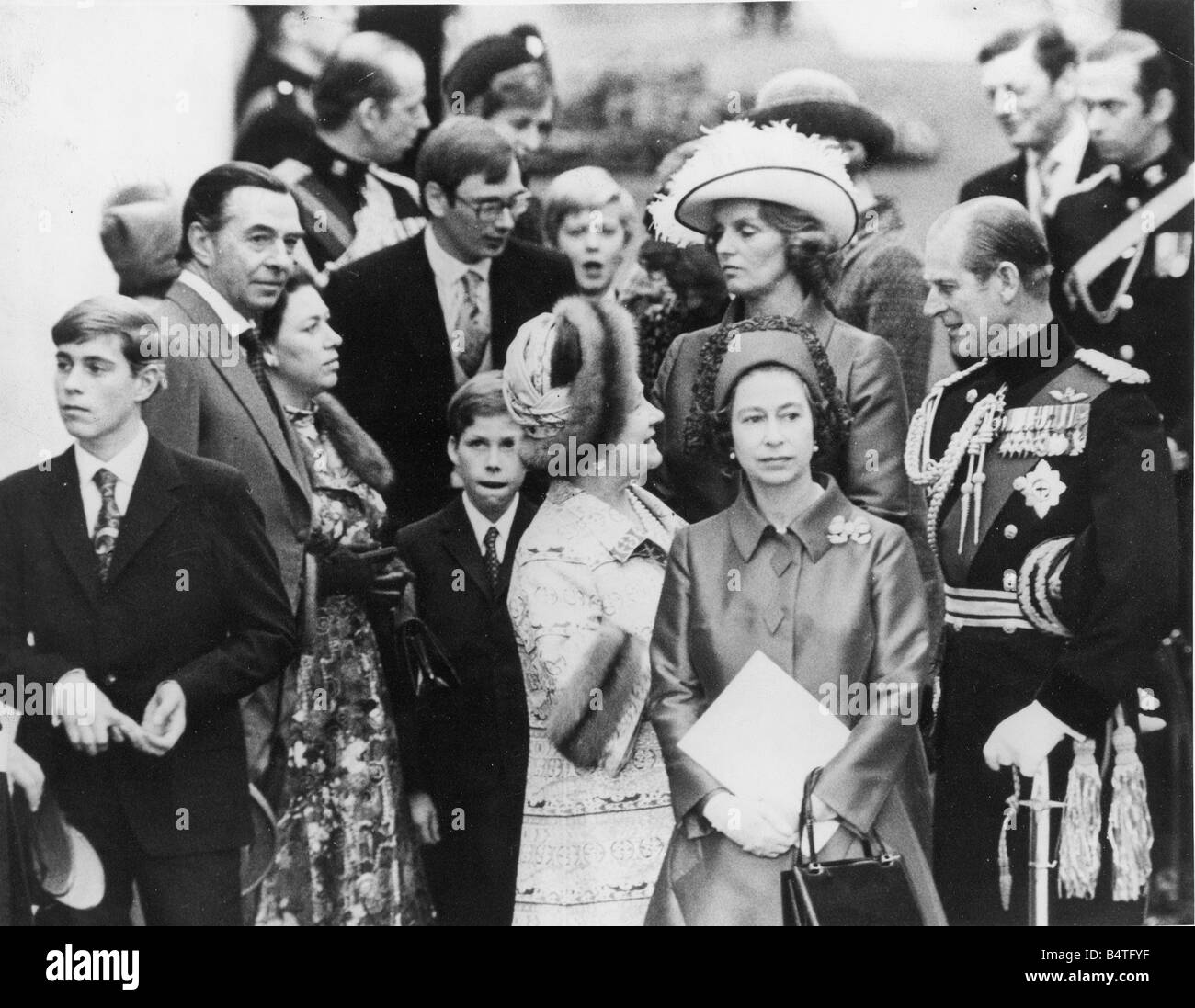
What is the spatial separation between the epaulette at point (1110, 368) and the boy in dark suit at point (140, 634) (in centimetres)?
283

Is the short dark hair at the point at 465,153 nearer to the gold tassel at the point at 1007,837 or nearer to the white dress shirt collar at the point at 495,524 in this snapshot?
the white dress shirt collar at the point at 495,524

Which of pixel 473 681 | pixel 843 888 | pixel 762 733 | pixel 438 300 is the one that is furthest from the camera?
pixel 438 300

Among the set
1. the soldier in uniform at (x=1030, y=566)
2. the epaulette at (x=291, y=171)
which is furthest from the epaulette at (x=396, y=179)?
the soldier in uniform at (x=1030, y=566)

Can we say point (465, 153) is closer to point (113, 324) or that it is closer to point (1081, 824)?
point (113, 324)

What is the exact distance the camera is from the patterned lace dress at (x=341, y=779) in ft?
16.3

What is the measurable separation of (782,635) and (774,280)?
120cm

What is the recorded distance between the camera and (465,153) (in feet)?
16.6

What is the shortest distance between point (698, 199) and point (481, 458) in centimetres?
115

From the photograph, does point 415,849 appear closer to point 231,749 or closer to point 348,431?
point 231,749

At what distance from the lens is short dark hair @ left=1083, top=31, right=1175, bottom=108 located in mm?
5102

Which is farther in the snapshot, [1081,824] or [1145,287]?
[1145,287]

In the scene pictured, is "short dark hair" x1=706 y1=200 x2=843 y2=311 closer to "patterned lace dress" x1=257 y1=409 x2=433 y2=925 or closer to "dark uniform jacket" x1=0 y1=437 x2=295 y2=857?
"patterned lace dress" x1=257 y1=409 x2=433 y2=925

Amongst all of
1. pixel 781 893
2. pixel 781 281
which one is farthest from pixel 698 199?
pixel 781 893

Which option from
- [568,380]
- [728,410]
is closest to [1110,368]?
[728,410]
